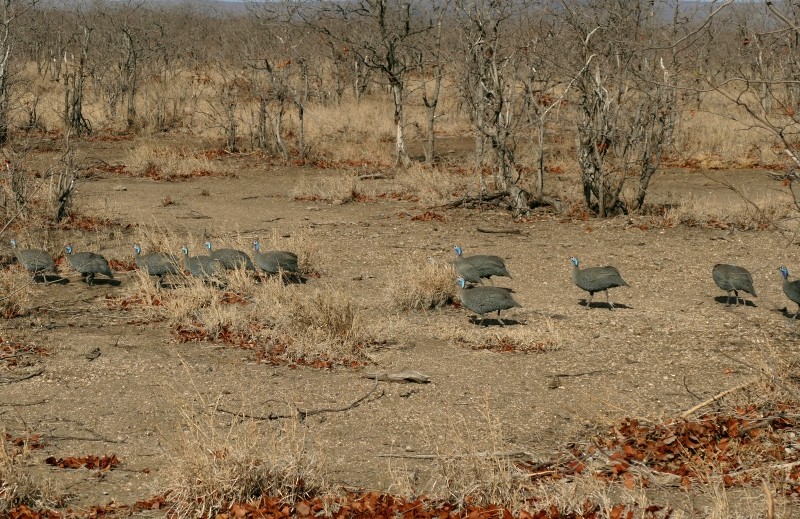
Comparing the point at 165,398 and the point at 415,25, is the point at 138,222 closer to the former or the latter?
the point at 165,398

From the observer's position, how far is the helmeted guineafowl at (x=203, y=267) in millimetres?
10820

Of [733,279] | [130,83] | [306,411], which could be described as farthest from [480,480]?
[130,83]

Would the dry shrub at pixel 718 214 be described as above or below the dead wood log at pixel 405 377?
above

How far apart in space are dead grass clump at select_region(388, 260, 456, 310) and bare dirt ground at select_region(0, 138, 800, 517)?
0.18 m

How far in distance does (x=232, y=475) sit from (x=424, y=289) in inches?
212

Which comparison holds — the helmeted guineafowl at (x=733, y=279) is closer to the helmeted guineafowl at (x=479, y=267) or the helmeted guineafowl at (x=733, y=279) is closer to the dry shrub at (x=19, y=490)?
the helmeted guineafowl at (x=479, y=267)

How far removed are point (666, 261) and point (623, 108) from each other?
336 centimetres

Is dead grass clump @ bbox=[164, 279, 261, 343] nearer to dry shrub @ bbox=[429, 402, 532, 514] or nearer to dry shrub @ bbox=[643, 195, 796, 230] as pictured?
dry shrub @ bbox=[429, 402, 532, 514]

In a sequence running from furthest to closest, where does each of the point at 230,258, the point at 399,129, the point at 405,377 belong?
the point at 399,129
the point at 230,258
the point at 405,377

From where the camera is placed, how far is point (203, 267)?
35.7 feet

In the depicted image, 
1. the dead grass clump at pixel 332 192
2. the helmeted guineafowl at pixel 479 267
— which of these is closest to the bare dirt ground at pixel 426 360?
the helmeted guineafowl at pixel 479 267

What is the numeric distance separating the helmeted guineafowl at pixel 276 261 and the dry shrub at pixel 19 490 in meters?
5.78

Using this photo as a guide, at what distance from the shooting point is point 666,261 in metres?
12.7

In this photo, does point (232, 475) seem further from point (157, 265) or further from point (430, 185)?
point (430, 185)
